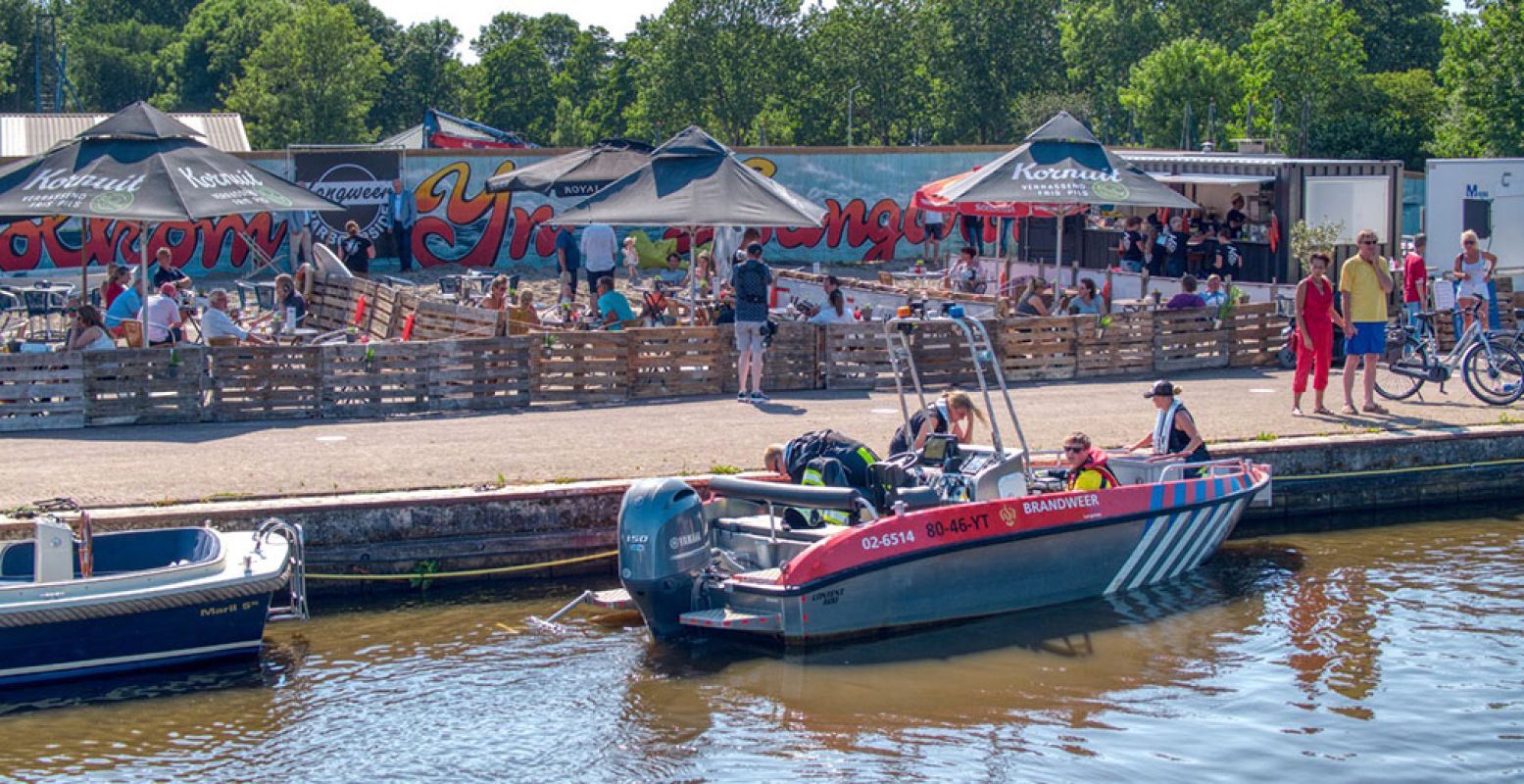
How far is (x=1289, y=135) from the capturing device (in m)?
55.8

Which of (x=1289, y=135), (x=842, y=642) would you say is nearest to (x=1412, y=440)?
(x=842, y=642)

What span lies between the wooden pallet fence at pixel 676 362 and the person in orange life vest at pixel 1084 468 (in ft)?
20.5

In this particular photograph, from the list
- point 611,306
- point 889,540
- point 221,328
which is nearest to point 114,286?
point 221,328

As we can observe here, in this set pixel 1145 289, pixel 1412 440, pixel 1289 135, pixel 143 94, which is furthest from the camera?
pixel 143 94

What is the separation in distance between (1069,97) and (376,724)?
57.7 metres

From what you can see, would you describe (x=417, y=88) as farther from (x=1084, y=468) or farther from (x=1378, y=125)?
(x=1084, y=468)

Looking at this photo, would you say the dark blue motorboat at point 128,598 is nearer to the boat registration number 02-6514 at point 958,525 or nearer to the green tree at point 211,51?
the boat registration number 02-6514 at point 958,525

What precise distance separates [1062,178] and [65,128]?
28.7m

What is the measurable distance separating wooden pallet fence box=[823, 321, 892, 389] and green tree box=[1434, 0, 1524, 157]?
26240 millimetres

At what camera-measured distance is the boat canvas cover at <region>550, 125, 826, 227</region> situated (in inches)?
715

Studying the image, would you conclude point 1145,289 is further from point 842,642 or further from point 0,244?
point 0,244

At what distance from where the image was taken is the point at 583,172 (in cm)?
2323

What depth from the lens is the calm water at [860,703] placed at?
372 inches

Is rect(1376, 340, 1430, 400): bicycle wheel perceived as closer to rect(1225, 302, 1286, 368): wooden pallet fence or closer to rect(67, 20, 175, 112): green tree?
rect(1225, 302, 1286, 368): wooden pallet fence
